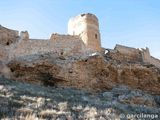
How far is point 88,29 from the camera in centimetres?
1877

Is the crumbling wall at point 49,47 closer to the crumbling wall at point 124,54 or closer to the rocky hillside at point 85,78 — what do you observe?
the rocky hillside at point 85,78

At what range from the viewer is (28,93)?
713 centimetres

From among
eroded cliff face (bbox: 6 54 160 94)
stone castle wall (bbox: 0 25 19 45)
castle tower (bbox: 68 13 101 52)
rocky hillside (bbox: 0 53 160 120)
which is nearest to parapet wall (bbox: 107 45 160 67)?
castle tower (bbox: 68 13 101 52)

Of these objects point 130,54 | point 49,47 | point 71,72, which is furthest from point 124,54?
point 71,72

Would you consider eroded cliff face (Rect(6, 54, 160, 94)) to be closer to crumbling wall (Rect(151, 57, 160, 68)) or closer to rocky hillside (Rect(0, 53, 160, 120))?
rocky hillside (Rect(0, 53, 160, 120))

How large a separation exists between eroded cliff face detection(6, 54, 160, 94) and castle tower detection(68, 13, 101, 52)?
633 centimetres

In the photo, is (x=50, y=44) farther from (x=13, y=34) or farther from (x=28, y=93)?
(x=28, y=93)

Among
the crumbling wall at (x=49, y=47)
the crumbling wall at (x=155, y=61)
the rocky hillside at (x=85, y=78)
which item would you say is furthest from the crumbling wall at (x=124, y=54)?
the rocky hillside at (x=85, y=78)

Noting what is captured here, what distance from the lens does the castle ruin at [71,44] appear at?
1468 cm

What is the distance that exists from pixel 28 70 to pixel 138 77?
7374 millimetres

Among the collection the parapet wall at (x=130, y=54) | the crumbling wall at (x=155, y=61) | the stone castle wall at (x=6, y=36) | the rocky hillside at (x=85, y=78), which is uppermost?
the stone castle wall at (x=6, y=36)

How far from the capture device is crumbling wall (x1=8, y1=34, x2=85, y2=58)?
47.8ft

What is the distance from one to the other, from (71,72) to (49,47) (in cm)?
497

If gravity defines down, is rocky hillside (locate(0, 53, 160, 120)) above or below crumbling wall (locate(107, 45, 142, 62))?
below
